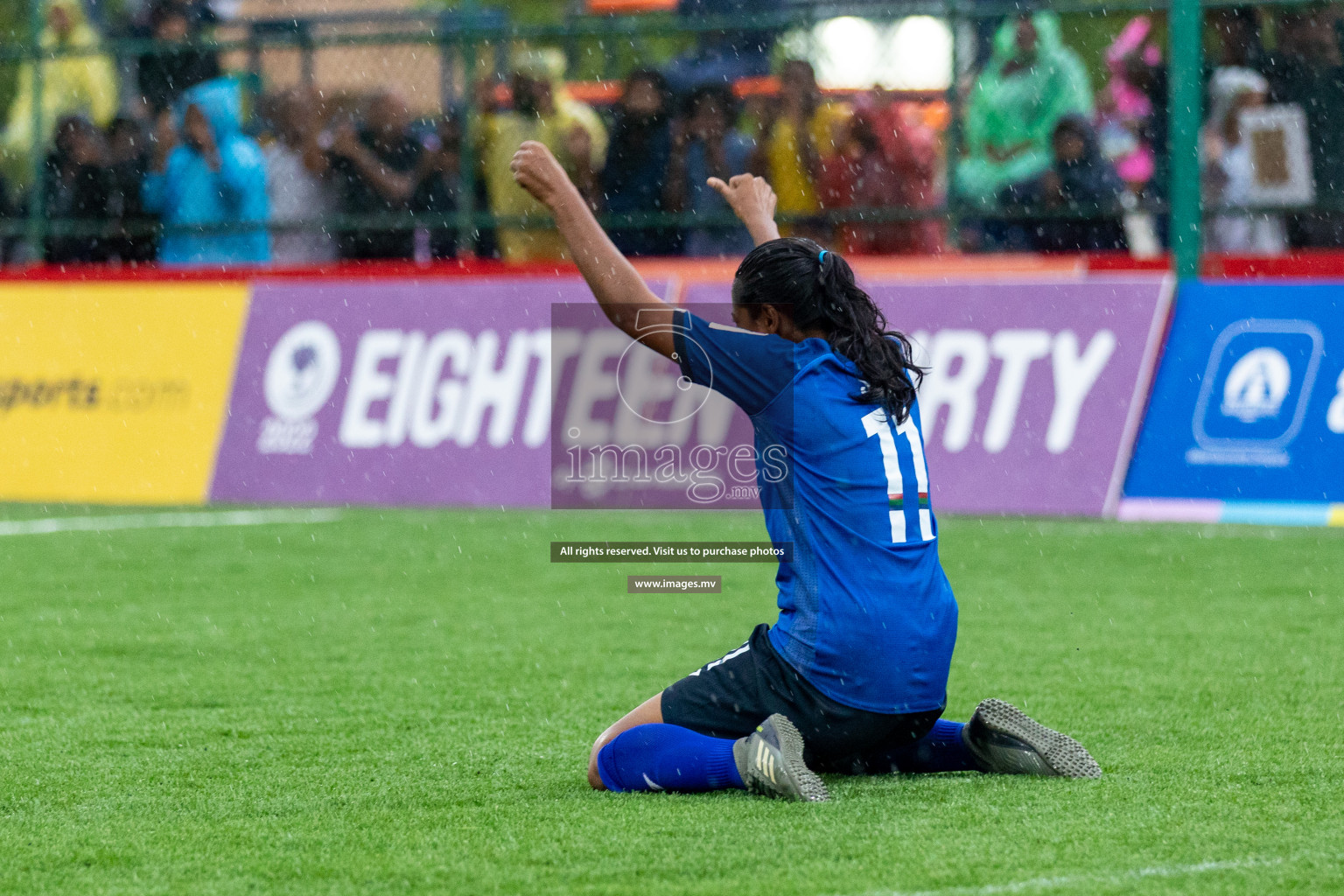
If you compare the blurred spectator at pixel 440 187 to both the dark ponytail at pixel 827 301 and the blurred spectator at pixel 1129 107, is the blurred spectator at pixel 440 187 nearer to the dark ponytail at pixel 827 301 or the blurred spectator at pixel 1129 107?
the blurred spectator at pixel 1129 107

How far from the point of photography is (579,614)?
7.76 m

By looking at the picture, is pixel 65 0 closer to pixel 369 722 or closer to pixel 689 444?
pixel 689 444

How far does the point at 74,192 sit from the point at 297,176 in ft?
6.10

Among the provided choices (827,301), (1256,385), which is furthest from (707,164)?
(827,301)

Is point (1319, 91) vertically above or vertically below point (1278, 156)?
above

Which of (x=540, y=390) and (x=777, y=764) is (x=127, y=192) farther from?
(x=777, y=764)

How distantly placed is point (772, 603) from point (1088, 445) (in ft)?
9.58

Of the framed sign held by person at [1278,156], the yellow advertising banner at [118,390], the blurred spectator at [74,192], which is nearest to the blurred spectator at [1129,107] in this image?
the framed sign held by person at [1278,156]

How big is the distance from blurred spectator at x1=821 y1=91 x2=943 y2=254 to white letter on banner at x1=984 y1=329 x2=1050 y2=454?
1.45 meters

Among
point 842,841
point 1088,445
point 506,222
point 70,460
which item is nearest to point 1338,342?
point 1088,445

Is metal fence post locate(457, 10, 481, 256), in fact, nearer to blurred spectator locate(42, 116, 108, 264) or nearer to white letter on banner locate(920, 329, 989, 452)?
blurred spectator locate(42, 116, 108, 264)

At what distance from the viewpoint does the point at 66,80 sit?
14.2m

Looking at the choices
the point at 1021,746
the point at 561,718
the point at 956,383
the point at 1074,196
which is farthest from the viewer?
the point at 1074,196

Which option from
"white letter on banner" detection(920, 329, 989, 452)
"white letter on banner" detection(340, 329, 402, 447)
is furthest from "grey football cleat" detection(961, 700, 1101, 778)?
"white letter on banner" detection(340, 329, 402, 447)
